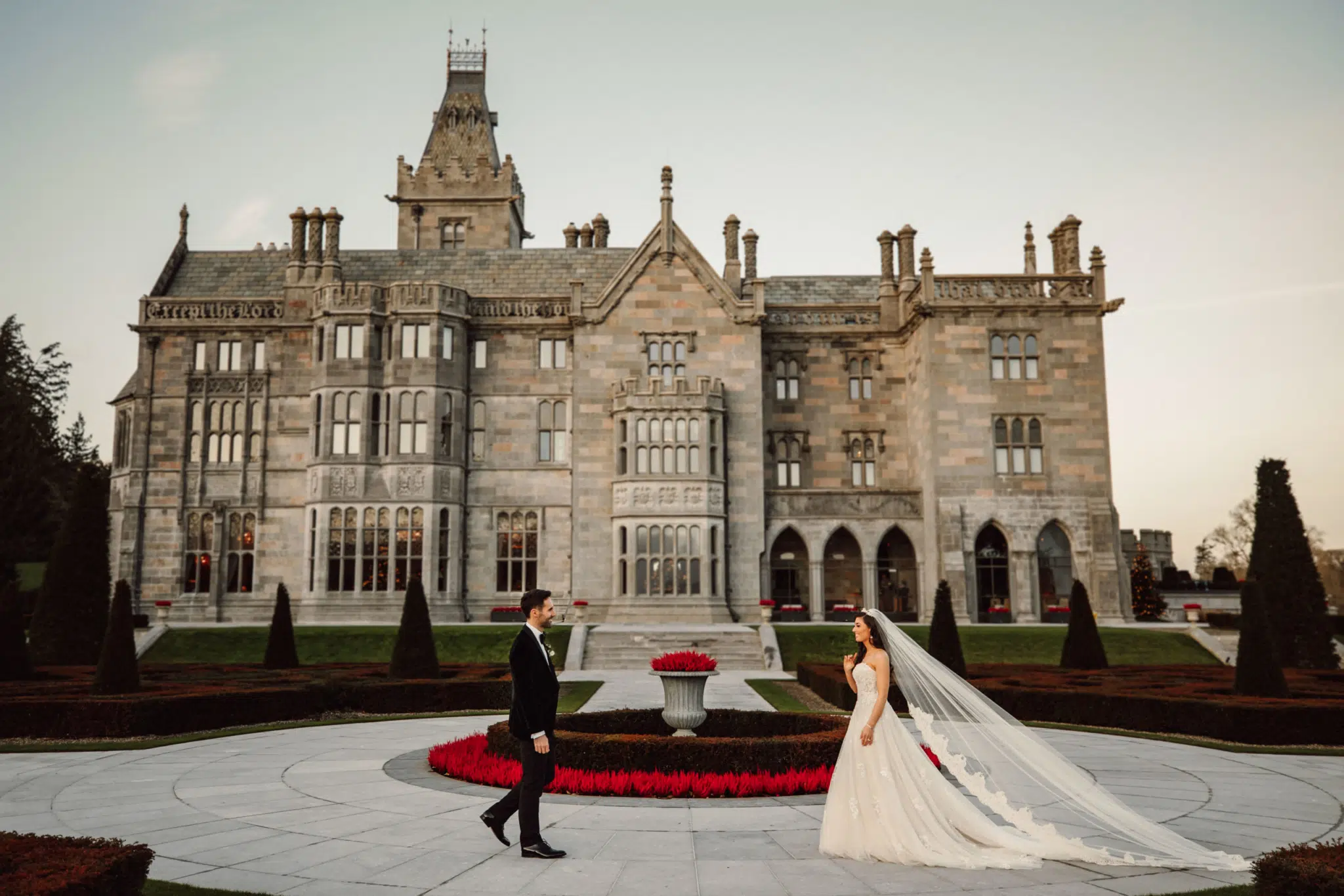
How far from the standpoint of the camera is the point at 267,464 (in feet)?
141

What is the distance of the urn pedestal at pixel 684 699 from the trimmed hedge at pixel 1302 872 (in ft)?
28.4

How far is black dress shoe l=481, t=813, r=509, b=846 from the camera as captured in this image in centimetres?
946

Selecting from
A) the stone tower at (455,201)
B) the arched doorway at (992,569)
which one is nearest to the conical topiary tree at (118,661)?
the arched doorway at (992,569)

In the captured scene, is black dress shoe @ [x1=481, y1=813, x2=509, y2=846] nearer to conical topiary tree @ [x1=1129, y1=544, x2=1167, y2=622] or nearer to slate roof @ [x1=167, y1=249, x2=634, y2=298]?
slate roof @ [x1=167, y1=249, x2=634, y2=298]

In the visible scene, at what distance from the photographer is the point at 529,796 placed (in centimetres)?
931

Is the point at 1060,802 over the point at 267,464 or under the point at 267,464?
under

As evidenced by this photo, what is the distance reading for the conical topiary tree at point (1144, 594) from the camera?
46.8 meters

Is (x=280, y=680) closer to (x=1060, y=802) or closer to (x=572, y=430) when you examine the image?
(x=1060, y=802)

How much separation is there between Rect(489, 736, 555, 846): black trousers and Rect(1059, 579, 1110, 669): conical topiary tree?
68.6 feet

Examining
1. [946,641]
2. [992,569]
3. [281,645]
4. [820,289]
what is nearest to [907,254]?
[820,289]

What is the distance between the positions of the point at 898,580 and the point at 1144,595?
1232 cm

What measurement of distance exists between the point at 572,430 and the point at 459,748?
28.6 m

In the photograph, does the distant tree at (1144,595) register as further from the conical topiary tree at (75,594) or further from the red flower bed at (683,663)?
the conical topiary tree at (75,594)

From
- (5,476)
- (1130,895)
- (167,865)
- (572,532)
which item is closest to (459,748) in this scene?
(167,865)
